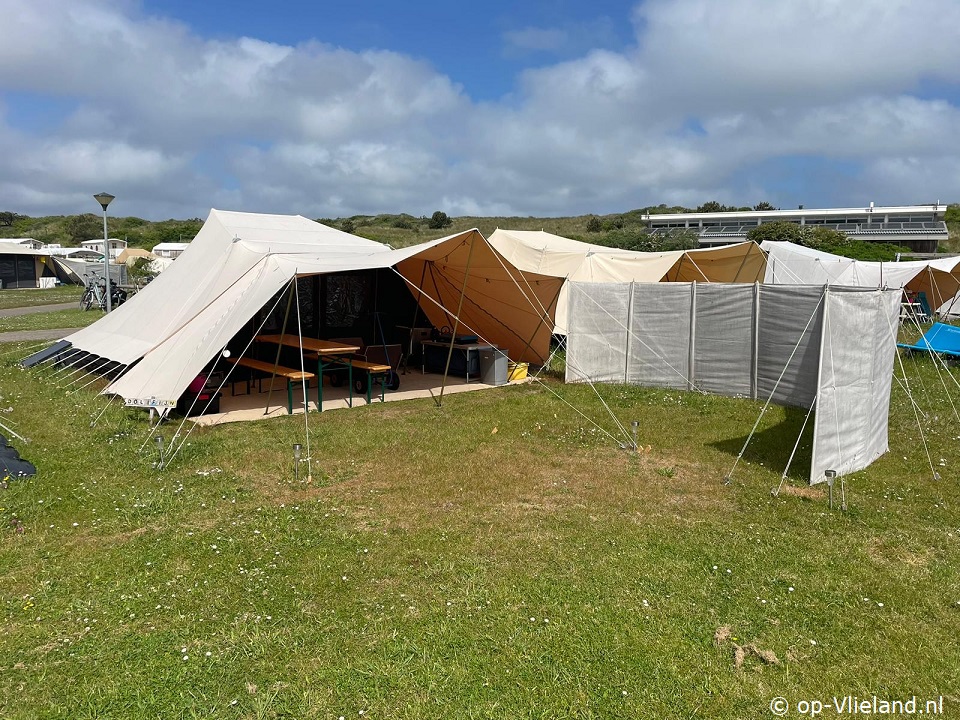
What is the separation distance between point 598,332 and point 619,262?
3.86 m

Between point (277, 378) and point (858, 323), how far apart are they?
26.4 feet

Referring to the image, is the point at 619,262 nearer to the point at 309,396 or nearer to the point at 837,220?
the point at 309,396

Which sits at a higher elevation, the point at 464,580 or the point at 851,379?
the point at 851,379

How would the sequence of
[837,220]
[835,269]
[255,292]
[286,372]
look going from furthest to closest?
[837,220]
[835,269]
[286,372]
[255,292]

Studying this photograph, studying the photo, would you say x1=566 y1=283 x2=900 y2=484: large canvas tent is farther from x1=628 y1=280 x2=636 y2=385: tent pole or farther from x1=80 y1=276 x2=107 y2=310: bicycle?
x1=80 y1=276 x2=107 y2=310: bicycle

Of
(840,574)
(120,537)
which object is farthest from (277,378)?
(840,574)

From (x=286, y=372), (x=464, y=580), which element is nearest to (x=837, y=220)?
(x=286, y=372)

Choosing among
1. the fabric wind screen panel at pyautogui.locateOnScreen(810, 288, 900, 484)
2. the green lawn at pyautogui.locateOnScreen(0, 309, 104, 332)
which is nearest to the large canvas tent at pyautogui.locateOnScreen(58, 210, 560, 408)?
the fabric wind screen panel at pyautogui.locateOnScreen(810, 288, 900, 484)

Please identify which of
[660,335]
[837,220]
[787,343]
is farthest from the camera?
[837,220]

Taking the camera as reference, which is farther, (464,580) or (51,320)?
(51,320)

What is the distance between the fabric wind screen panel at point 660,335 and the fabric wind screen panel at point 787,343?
3.74 ft

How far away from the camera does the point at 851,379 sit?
6.21 m

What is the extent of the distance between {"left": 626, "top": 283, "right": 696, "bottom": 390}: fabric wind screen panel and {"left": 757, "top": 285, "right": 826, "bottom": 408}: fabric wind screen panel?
3.74 feet

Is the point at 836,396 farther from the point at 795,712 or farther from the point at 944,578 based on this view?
the point at 795,712
